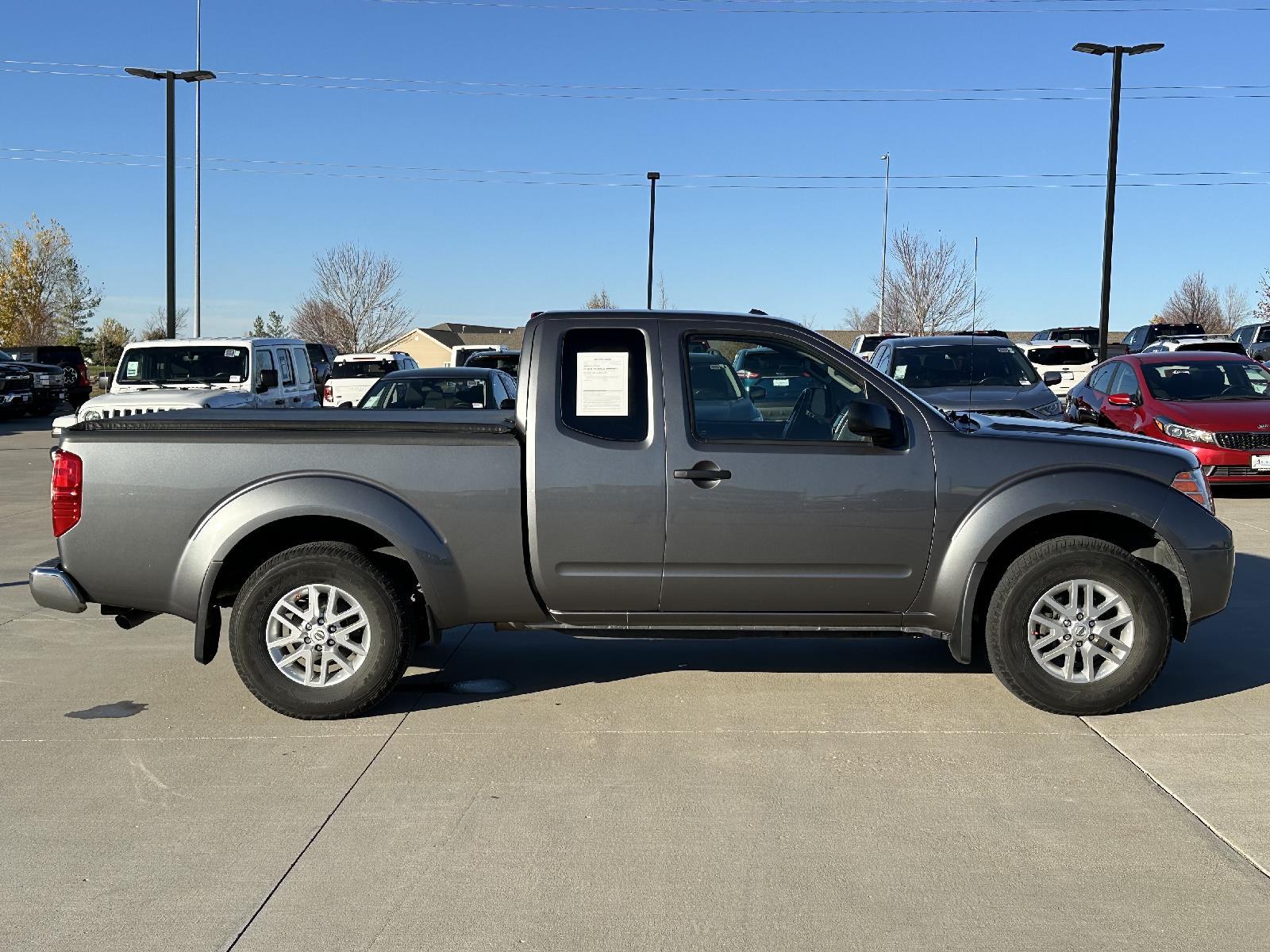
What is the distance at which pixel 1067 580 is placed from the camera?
596 centimetres

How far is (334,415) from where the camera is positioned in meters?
6.20

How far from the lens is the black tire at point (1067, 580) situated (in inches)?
233

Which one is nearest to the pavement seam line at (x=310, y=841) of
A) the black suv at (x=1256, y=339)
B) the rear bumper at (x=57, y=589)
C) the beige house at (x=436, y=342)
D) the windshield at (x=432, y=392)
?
the rear bumper at (x=57, y=589)

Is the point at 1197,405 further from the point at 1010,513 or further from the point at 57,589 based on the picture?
the point at 57,589

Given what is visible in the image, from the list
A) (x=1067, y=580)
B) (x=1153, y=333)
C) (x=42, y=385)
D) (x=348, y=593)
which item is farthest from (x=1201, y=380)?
(x=1153, y=333)

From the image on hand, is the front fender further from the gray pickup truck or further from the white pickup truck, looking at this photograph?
the white pickup truck

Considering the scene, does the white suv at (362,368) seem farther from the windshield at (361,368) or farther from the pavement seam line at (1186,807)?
the pavement seam line at (1186,807)

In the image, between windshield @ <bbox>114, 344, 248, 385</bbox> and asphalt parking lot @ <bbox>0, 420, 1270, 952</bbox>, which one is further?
windshield @ <bbox>114, 344, 248, 385</bbox>

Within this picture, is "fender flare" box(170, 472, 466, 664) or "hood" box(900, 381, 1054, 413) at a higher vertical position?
"hood" box(900, 381, 1054, 413)

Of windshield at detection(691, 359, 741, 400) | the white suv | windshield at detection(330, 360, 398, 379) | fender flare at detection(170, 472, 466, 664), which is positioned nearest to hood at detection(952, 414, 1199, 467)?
windshield at detection(691, 359, 741, 400)

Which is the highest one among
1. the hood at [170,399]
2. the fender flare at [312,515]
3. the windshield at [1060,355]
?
the windshield at [1060,355]

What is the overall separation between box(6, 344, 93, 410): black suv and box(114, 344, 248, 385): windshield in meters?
16.1

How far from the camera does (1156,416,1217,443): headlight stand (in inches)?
552

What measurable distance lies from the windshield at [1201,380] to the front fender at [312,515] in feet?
37.9
